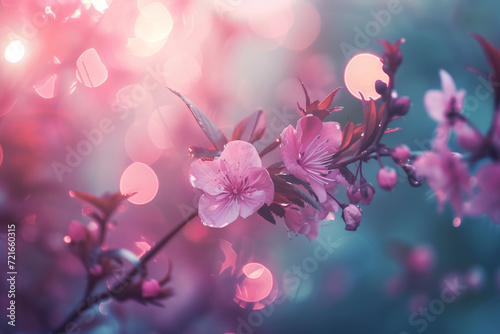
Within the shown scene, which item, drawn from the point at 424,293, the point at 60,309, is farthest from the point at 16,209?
the point at 424,293

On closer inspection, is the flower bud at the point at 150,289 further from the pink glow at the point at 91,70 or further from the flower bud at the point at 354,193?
the pink glow at the point at 91,70

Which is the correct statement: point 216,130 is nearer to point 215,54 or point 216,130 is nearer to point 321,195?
point 321,195

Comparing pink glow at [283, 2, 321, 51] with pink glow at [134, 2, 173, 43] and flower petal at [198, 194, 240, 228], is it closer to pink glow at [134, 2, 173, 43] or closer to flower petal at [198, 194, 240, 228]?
pink glow at [134, 2, 173, 43]

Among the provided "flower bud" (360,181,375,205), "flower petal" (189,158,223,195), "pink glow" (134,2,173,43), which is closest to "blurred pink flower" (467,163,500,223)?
"flower bud" (360,181,375,205)

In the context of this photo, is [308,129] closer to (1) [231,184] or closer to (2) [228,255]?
(1) [231,184]

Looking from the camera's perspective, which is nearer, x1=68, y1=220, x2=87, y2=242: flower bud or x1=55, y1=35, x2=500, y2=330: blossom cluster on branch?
x1=55, y1=35, x2=500, y2=330: blossom cluster on branch

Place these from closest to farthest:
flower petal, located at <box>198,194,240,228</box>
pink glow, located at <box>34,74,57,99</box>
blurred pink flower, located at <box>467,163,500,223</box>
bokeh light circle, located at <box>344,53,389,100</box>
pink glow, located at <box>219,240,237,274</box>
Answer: blurred pink flower, located at <box>467,163,500,223</box>
flower petal, located at <box>198,194,240,228</box>
pink glow, located at <box>34,74,57,99</box>
pink glow, located at <box>219,240,237,274</box>
bokeh light circle, located at <box>344,53,389,100</box>

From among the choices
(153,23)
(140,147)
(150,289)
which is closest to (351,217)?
(150,289)
